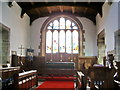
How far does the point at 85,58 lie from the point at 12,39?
4668 mm

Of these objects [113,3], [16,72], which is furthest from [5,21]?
[113,3]

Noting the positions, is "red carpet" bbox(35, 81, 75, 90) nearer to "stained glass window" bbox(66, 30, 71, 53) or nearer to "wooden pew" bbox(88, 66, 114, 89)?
"wooden pew" bbox(88, 66, 114, 89)

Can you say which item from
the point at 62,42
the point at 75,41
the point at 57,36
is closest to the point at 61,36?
the point at 57,36

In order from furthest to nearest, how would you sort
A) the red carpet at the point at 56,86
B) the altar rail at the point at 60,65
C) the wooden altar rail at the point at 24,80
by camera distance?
1. the altar rail at the point at 60,65
2. the red carpet at the point at 56,86
3. the wooden altar rail at the point at 24,80

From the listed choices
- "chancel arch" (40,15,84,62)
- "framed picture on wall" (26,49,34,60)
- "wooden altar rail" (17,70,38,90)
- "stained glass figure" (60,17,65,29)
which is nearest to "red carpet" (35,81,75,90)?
"wooden altar rail" (17,70,38,90)

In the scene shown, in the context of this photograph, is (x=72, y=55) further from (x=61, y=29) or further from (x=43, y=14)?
(x=43, y=14)

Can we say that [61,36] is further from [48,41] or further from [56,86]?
[56,86]

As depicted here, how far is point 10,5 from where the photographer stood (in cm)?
810

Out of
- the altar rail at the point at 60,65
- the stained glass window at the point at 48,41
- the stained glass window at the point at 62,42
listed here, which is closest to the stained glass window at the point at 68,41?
the stained glass window at the point at 62,42

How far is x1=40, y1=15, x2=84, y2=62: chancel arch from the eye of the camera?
11.9 metres

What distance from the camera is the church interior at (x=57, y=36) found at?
26.3ft

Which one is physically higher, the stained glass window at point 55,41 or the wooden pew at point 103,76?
the stained glass window at point 55,41

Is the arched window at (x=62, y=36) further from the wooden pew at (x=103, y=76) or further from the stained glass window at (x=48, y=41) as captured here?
the wooden pew at (x=103, y=76)

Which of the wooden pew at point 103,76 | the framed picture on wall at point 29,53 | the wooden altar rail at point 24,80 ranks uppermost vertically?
the framed picture on wall at point 29,53
